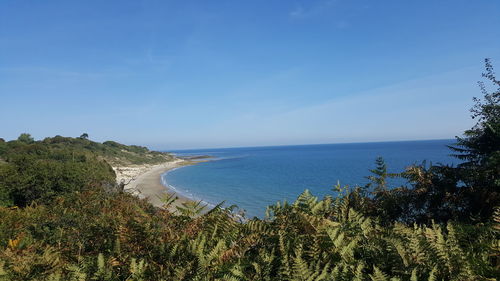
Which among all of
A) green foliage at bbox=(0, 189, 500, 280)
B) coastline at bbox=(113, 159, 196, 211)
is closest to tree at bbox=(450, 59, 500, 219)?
green foliage at bbox=(0, 189, 500, 280)

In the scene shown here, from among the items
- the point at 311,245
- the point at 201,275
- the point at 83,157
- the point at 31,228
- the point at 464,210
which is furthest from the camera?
the point at 83,157

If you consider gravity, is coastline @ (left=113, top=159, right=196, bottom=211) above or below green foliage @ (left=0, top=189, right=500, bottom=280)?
below

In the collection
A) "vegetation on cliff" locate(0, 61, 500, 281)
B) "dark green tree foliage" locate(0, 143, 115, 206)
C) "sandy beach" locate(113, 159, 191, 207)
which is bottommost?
"sandy beach" locate(113, 159, 191, 207)

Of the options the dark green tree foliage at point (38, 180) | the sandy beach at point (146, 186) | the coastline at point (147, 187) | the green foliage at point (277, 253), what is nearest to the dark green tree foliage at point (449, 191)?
the green foliage at point (277, 253)

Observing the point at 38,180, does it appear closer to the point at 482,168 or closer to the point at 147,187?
the point at 482,168

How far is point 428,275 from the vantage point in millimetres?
2268

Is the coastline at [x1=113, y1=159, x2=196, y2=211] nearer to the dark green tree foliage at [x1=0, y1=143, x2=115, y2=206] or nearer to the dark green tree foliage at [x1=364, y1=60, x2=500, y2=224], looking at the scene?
the dark green tree foliage at [x1=0, y1=143, x2=115, y2=206]

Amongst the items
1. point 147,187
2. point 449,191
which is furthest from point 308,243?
point 147,187

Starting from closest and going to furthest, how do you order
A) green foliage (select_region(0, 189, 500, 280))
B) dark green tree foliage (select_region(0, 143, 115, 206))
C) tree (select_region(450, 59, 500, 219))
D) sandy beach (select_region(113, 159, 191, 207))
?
green foliage (select_region(0, 189, 500, 280))
tree (select_region(450, 59, 500, 219))
dark green tree foliage (select_region(0, 143, 115, 206))
sandy beach (select_region(113, 159, 191, 207))

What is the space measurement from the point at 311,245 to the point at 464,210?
14.1ft

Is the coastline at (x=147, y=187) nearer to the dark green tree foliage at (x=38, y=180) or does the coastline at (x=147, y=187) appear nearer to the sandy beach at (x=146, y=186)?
the sandy beach at (x=146, y=186)

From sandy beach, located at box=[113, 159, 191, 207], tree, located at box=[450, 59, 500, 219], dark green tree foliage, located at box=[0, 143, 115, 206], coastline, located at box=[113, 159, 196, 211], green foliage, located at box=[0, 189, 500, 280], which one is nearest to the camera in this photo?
green foliage, located at box=[0, 189, 500, 280]

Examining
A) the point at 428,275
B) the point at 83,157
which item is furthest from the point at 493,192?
the point at 83,157

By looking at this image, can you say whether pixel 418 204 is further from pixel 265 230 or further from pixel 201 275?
pixel 201 275
